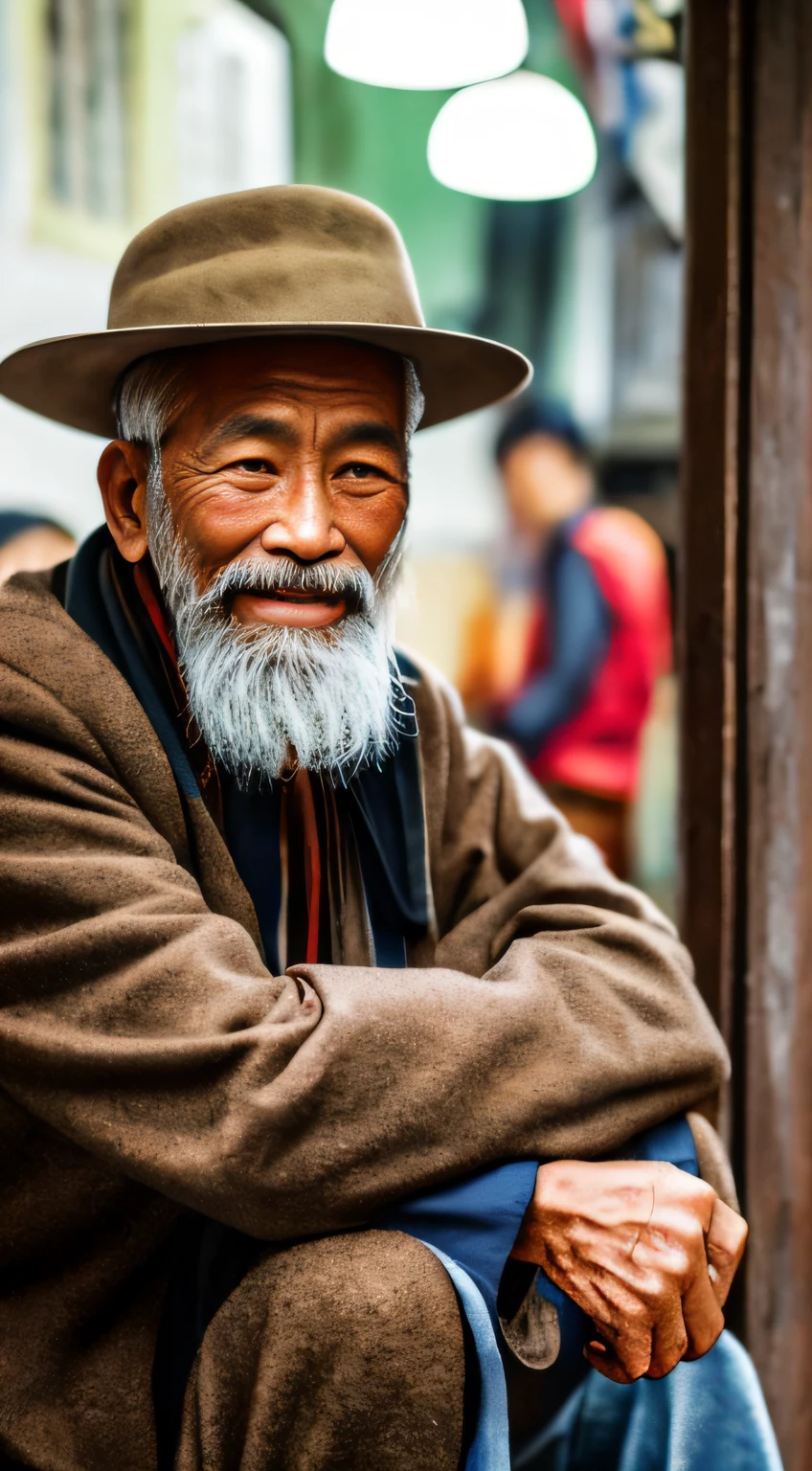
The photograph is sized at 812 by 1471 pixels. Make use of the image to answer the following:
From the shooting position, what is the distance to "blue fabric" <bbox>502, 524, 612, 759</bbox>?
394cm

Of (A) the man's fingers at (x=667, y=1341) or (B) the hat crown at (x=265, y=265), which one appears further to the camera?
(B) the hat crown at (x=265, y=265)

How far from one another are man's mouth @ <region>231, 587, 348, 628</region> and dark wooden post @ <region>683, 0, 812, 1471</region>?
0.87 meters

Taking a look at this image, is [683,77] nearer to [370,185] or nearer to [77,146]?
[370,185]

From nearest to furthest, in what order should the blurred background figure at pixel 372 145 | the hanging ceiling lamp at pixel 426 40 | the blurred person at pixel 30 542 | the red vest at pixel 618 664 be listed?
the hanging ceiling lamp at pixel 426 40
the blurred background figure at pixel 372 145
the blurred person at pixel 30 542
the red vest at pixel 618 664

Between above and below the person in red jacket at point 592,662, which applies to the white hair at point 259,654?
above

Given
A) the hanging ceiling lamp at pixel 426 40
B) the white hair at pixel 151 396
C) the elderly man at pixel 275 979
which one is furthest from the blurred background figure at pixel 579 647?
the white hair at pixel 151 396

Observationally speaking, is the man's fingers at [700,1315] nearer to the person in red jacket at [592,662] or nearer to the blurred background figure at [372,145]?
the blurred background figure at [372,145]

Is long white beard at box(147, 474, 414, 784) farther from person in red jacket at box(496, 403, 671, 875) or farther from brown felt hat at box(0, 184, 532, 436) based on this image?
person in red jacket at box(496, 403, 671, 875)

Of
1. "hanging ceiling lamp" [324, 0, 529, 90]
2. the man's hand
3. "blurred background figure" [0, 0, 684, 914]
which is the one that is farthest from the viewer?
"blurred background figure" [0, 0, 684, 914]

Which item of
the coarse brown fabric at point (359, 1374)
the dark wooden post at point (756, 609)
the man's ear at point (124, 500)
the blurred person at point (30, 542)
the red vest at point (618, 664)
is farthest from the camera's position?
the red vest at point (618, 664)

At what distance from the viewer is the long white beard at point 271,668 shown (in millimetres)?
1598

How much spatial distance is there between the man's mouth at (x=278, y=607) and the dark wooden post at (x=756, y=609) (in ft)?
2.84

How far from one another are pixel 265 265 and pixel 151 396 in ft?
0.76

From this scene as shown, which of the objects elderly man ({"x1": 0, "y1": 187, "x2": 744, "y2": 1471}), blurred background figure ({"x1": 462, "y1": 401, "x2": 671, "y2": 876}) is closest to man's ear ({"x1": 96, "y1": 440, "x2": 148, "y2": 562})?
elderly man ({"x1": 0, "y1": 187, "x2": 744, "y2": 1471})
